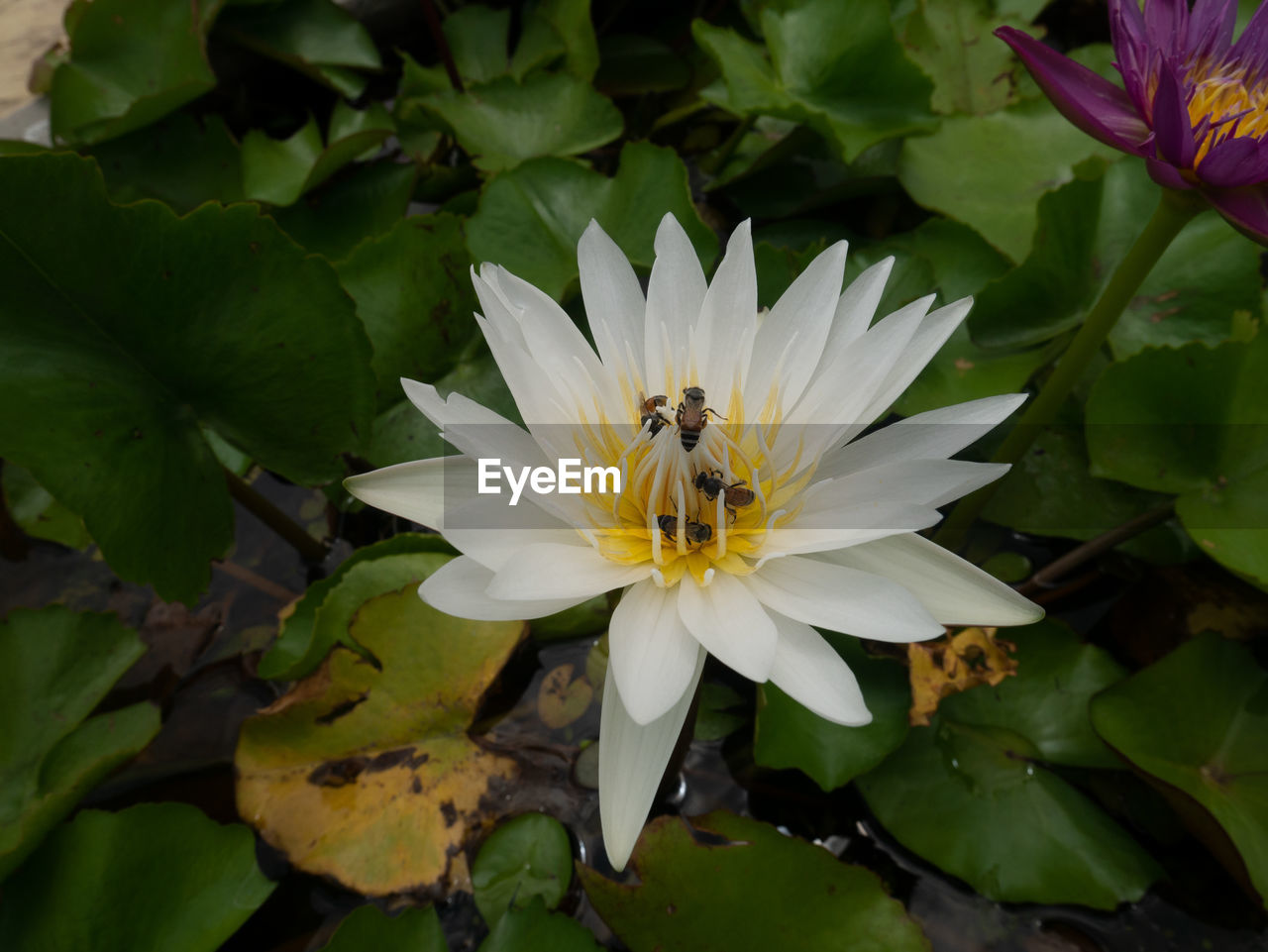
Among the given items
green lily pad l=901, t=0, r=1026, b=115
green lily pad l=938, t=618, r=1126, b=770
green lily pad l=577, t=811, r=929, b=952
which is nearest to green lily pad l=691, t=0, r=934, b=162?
green lily pad l=901, t=0, r=1026, b=115

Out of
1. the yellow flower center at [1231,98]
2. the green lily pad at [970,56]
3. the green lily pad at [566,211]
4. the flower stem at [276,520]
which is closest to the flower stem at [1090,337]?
the yellow flower center at [1231,98]

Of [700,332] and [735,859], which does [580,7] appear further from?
[735,859]

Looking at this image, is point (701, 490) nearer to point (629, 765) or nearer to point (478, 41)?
point (629, 765)

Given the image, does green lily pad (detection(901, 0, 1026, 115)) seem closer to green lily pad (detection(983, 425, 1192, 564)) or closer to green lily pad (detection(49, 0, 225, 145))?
Answer: green lily pad (detection(983, 425, 1192, 564))

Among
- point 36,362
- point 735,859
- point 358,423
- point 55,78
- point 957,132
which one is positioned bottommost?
point 735,859

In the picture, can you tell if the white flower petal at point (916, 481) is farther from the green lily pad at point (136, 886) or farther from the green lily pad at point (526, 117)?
the green lily pad at point (526, 117)

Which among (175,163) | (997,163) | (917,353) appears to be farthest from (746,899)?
(175,163)

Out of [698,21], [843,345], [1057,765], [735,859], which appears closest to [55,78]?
[698,21]
